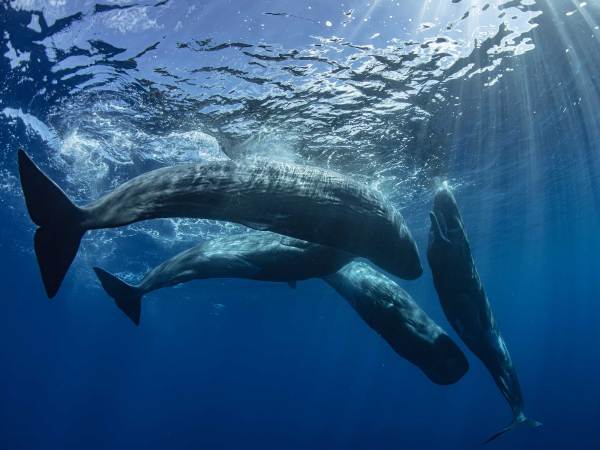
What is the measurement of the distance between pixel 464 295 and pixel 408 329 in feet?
4.51

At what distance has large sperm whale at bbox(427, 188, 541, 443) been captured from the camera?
22.6 ft

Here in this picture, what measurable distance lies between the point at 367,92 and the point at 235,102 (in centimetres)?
415

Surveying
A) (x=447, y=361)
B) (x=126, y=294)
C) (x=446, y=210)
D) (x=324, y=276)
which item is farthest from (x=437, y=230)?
(x=126, y=294)

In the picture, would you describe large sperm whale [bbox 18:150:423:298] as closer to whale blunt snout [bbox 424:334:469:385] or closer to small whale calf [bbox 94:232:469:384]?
small whale calf [bbox 94:232:469:384]

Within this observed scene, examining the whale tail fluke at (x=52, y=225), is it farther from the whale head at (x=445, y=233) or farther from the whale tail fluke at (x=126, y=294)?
the whale head at (x=445, y=233)

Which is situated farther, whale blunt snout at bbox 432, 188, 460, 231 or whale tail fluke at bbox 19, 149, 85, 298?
whale blunt snout at bbox 432, 188, 460, 231

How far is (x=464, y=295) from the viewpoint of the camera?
728cm

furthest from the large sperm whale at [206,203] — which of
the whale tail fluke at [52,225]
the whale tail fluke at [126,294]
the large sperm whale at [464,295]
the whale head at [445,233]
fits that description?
the whale tail fluke at [126,294]

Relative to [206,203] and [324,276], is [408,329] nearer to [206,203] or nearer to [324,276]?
[324,276]

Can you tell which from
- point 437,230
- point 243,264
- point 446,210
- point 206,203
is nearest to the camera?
point 206,203

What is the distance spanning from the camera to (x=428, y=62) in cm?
1069

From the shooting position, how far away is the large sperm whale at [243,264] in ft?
24.3

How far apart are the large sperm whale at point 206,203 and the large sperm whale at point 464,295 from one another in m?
2.28

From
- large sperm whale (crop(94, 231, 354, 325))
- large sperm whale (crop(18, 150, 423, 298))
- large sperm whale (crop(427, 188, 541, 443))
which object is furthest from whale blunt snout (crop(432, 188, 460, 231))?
large sperm whale (crop(18, 150, 423, 298))
